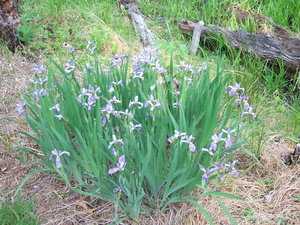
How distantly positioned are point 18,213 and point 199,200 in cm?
99

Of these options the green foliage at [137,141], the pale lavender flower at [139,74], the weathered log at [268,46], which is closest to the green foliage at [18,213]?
the green foliage at [137,141]

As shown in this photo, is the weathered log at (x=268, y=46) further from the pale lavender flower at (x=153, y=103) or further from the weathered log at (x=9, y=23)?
the weathered log at (x=9, y=23)

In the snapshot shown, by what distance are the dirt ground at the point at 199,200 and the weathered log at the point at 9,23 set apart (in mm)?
1193

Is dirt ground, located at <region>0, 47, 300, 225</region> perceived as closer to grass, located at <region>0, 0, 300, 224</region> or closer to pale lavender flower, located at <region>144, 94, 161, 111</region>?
grass, located at <region>0, 0, 300, 224</region>

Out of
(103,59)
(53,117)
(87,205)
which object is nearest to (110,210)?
(87,205)

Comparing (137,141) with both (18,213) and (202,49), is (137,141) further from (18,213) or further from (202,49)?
(202,49)

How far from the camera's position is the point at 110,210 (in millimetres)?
1873

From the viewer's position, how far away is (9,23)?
3295mm

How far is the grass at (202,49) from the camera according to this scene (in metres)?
2.15

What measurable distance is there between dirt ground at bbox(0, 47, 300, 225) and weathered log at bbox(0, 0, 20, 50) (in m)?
1.19

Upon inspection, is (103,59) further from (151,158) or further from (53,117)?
(151,158)

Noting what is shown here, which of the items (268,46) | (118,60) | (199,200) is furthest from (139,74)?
(268,46)

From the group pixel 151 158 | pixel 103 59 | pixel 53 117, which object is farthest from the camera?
pixel 103 59

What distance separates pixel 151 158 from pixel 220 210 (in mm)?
571
